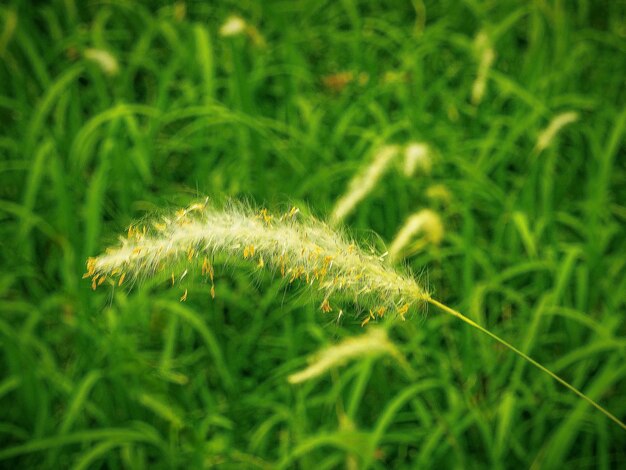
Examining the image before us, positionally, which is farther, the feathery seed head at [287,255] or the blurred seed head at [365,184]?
the blurred seed head at [365,184]

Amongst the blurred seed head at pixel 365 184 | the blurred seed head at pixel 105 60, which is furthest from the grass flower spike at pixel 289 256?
the blurred seed head at pixel 105 60

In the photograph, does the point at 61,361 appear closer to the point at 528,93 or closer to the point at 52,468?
the point at 52,468

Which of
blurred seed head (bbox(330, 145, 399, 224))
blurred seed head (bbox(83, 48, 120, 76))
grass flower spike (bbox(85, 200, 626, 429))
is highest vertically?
blurred seed head (bbox(83, 48, 120, 76))

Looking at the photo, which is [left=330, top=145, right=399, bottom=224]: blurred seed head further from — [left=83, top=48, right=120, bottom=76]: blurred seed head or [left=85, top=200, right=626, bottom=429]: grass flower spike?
[left=83, top=48, right=120, bottom=76]: blurred seed head

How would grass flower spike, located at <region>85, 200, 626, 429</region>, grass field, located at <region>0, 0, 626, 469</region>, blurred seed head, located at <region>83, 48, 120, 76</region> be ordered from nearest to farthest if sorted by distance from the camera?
grass flower spike, located at <region>85, 200, 626, 429</region>
grass field, located at <region>0, 0, 626, 469</region>
blurred seed head, located at <region>83, 48, 120, 76</region>

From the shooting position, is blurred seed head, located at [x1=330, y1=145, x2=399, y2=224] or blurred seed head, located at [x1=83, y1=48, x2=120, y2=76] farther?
blurred seed head, located at [x1=83, y1=48, x2=120, y2=76]

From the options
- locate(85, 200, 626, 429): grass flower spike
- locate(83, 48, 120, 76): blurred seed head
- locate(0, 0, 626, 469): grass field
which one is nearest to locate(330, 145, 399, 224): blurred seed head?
locate(0, 0, 626, 469): grass field

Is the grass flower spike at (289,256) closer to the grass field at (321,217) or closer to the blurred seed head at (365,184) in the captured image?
the grass field at (321,217)

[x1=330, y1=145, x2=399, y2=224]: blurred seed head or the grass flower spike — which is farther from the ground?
[x1=330, y1=145, x2=399, y2=224]: blurred seed head

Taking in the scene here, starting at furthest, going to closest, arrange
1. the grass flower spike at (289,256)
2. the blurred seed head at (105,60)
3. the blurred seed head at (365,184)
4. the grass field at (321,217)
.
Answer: the blurred seed head at (105,60) → the grass field at (321,217) → the blurred seed head at (365,184) → the grass flower spike at (289,256)

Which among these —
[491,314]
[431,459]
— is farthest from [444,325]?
[431,459]

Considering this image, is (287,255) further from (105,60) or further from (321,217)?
(105,60)
